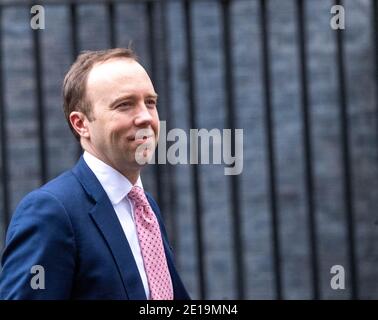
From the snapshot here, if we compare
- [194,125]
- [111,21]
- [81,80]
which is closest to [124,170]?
[81,80]

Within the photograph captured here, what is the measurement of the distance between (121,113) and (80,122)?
15 centimetres

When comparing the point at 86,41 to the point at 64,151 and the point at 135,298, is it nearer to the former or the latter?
the point at 64,151

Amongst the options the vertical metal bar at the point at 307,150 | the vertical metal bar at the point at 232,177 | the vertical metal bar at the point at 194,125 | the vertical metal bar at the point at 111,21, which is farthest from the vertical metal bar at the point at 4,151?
the vertical metal bar at the point at 307,150

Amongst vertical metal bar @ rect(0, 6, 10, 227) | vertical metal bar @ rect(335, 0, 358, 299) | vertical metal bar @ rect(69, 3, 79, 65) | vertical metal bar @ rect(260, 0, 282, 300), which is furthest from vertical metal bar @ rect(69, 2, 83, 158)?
vertical metal bar @ rect(335, 0, 358, 299)

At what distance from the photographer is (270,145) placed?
5297 millimetres

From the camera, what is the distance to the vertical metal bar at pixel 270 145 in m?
5.30

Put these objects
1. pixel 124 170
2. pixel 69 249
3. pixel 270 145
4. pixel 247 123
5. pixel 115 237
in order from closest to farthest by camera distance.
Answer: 1. pixel 69 249
2. pixel 115 237
3. pixel 124 170
4. pixel 270 145
5. pixel 247 123

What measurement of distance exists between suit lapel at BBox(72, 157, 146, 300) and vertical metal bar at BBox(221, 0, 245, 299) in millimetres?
2213

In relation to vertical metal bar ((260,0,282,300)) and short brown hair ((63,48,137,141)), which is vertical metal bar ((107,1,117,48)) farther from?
short brown hair ((63,48,137,141))

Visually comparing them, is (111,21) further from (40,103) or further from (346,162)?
(346,162)

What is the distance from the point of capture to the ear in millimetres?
3258

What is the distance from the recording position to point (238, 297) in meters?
5.40
